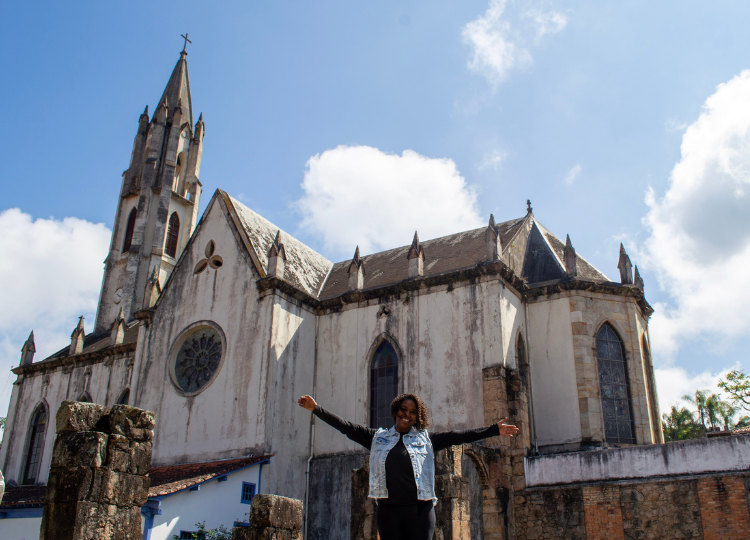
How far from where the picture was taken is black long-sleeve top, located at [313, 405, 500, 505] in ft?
16.6

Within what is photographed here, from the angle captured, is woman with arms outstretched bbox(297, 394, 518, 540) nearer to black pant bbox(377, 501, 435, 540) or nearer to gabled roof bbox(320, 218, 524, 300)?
black pant bbox(377, 501, 435, 540)

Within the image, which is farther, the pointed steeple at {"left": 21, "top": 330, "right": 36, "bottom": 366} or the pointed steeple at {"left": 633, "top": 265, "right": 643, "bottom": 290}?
the pointed steeple at {"left": 21, "top": 330, "right": 36, "bottom": 366}

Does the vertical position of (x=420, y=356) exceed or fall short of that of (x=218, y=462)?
it exceeds it

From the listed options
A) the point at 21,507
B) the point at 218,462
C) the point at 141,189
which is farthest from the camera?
the point at 141,189

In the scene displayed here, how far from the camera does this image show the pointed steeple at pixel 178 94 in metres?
41.9

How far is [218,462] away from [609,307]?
13231mm

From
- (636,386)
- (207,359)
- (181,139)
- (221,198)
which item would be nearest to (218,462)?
(207,359)

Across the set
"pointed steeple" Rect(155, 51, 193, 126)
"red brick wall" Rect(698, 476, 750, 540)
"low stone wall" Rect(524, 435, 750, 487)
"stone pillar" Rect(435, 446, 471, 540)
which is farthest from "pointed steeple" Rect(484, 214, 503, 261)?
"pointed steeple" Rect(155, 51, 193, 126)

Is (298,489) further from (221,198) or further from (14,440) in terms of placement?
(14,440)

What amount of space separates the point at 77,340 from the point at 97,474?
84.1 feet

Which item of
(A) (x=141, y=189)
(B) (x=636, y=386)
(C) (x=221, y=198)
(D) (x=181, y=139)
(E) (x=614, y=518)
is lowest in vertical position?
(E) (x=614, y=518)

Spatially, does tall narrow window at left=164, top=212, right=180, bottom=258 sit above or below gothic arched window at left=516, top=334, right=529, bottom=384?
above

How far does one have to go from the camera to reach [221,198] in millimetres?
24688

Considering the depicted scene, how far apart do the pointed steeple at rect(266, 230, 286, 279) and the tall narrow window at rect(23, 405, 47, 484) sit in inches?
585
